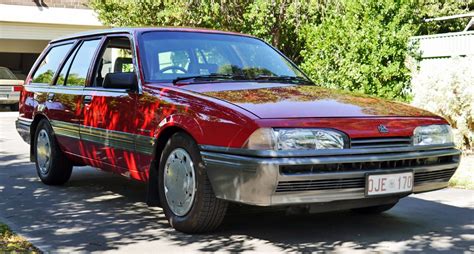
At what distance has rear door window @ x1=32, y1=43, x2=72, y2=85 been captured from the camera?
720 centimetres

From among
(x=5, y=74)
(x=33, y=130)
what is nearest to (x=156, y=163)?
(x=33, y=130)

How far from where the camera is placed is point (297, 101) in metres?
4.69

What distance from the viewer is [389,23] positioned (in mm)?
12227

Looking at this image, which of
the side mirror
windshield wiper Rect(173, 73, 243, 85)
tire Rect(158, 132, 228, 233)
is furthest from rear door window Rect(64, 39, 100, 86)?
tire Rect(158, 132, 228, 233)

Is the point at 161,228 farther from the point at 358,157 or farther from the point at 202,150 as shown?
the point at 358,157

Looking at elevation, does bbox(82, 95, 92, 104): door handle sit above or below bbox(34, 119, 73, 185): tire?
above

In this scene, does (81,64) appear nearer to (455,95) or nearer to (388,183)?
(388,183)

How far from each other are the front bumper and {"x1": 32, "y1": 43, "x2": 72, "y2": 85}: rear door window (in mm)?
3317

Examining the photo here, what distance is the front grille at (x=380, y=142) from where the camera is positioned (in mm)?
4387

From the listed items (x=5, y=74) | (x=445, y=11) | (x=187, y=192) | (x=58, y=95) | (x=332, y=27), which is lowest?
(x=187, y=192)

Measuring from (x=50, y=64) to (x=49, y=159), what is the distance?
46.3 inches

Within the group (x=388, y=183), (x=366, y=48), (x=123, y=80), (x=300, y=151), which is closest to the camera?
(x=300, y=151)

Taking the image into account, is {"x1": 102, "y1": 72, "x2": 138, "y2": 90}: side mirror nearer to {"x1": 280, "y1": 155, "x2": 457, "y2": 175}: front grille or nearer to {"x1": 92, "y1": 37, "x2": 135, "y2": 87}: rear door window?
{"x1": 92, "y1": 37, "x2": 135, "y2": 87}: rear door window

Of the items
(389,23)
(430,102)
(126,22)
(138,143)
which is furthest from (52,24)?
(138,143)
